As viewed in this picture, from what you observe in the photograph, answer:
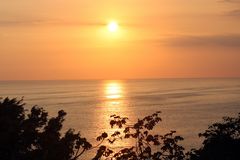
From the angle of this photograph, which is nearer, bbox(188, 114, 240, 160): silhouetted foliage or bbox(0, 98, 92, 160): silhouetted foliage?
bbox(188, 114, 240, 160): silhouetted foliage

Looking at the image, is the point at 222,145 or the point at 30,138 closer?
the point at 222,145

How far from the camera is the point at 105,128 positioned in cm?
9781

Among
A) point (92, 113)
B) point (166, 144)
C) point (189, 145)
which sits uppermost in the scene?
point (92, 113)

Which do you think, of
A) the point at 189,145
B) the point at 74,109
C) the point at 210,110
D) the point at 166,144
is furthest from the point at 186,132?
the point at 166,144

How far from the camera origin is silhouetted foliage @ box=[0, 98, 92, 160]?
77.3 feet

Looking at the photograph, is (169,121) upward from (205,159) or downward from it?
upward

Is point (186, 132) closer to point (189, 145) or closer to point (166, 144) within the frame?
point (189, 145)

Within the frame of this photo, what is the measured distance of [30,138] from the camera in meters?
24.7

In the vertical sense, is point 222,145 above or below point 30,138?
below

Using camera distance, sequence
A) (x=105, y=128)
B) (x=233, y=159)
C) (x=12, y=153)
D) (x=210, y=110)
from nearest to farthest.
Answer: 1. (x=233, y=159)
2. (x=12, y=153)
3. (x=105, y=128)
4. (x=210, y=110)

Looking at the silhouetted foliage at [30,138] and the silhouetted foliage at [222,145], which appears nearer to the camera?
the silhouetted foliage at [222,145]

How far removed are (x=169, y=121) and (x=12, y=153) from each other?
83.6m

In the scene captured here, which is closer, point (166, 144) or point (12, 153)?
point (166, 144)

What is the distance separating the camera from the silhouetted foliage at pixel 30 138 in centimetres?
2356
